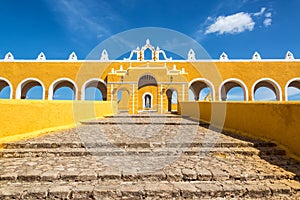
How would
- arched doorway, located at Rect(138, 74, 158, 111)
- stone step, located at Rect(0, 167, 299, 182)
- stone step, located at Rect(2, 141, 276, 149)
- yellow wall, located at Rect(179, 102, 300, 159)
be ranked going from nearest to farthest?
1. stone step, located at Rect(0, 167, 299, 182)
2. yellow wall, located at Rect(179, 102, 300, 159)
3. stone step, located at Rect(2, 141, 276, 149)
4. arched doorway, located at Rect(138, 74, 158, 111)

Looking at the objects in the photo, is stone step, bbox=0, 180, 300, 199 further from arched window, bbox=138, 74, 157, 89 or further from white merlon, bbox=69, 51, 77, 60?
white merlon, bbox=69, 51, 77, 60

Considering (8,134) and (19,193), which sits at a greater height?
(8,134)

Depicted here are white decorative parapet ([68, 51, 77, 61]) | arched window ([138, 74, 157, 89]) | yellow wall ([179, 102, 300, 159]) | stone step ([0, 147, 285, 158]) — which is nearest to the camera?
yellow wall ([179, 102, 300, 159])

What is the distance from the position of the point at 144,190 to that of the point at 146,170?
54cm

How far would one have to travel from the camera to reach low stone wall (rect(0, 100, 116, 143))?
14.6 feet

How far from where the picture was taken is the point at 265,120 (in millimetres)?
4562

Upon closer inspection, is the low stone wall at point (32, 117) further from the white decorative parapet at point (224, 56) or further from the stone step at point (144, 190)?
the white decorative parapet at point (224, 56)

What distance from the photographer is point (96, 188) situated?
2.51 metres

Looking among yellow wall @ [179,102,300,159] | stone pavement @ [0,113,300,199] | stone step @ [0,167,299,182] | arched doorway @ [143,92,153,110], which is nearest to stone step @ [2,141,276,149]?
stone pavement @ [0,113,300,199]

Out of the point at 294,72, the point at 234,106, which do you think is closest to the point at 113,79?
the point at 234,106

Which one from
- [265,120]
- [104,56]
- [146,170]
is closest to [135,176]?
[146,170]

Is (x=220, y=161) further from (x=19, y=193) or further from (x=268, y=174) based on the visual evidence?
(x=19, y=193)

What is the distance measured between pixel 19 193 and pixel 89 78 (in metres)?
18.8

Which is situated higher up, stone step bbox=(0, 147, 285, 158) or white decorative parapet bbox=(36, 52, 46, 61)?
white decorative parapet bbox=(36, 52, 46, 61)
